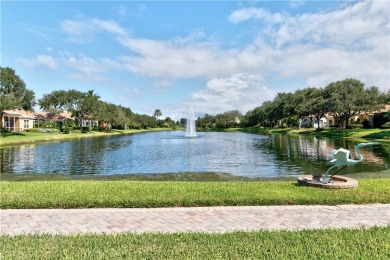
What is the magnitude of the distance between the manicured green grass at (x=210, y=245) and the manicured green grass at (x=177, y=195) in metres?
2.39

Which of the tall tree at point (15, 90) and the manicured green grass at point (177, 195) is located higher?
the tall tree at point (15, 90)

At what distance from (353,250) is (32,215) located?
21.5 ft

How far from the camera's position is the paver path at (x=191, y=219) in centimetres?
600

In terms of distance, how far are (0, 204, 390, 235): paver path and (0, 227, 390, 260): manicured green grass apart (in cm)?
65

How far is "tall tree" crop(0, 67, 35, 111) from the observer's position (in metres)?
45.6

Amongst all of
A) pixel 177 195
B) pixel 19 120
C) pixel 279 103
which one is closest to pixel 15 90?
pixel 19 120

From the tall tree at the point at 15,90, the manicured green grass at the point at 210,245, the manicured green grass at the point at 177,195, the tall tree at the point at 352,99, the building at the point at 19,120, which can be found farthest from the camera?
the building at the point at 19,120

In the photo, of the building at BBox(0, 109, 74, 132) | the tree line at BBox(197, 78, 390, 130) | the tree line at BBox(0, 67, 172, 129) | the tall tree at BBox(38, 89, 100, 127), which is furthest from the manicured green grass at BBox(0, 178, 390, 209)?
the tall tree at BBox(38, 89, 100, 127)

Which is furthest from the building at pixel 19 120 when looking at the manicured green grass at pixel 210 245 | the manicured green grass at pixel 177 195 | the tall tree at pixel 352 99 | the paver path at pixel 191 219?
the manicured green grass at pixel 210 245

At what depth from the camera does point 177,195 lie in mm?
8172

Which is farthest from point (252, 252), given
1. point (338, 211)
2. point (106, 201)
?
point (106, 201)

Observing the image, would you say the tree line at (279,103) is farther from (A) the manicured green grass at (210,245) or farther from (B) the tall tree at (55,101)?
(A) the manicured green grass at (210,245)

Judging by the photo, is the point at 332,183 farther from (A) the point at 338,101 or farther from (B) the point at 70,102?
(B) the point at 70,102

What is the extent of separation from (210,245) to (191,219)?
5.99ft
